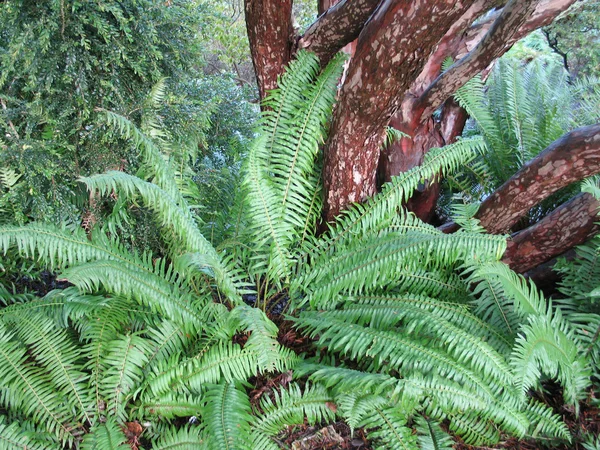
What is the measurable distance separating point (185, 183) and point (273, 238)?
632 mm

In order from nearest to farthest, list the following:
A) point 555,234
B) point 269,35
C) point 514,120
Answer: point 555,234 → point 269,35 → point 514,120

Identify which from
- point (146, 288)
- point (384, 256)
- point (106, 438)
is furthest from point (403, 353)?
point (106, 438)

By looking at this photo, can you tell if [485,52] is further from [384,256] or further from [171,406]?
[171,406]

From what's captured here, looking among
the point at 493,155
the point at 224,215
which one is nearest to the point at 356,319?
the point at 224,215

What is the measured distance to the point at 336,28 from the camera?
2.60 meters

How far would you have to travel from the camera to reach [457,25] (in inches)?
110

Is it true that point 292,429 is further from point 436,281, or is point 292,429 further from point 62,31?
point 62,31

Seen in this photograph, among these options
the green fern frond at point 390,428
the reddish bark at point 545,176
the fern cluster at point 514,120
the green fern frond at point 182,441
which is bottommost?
the green fern frond at point 390,428

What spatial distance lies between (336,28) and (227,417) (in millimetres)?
2080

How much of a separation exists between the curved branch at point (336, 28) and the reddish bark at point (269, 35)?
0.40ft

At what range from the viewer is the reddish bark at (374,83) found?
6.34 feet

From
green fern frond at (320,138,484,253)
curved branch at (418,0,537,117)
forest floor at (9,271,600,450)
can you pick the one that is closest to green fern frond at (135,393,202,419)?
forest floor at (9,271,600,450)

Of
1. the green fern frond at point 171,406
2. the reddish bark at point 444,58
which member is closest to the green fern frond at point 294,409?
the green fern frond at point 171,406

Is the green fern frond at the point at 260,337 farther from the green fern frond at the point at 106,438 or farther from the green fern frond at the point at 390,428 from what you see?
the green fern frond at the point at 106,438
